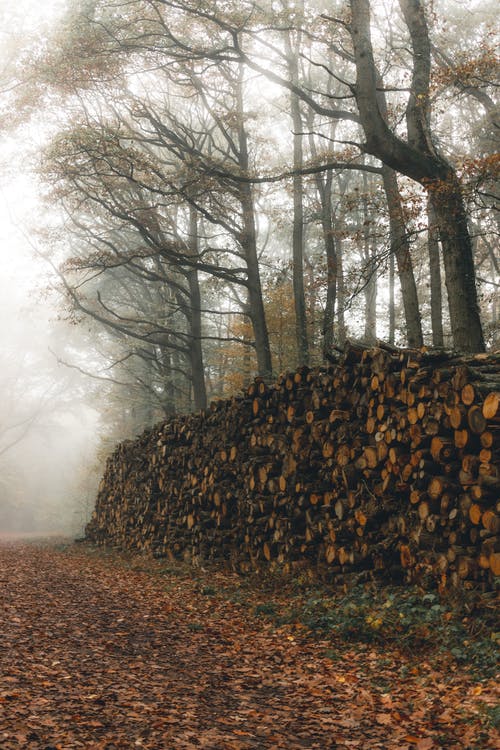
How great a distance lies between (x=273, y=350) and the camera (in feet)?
68.1

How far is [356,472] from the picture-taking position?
269 inches

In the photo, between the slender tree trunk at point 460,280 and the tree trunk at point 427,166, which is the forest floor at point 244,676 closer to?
the slender tree trunk at point 460,280

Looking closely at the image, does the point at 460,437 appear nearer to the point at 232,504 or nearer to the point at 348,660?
the point at 348,660

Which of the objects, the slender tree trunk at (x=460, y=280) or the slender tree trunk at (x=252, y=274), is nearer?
the slender tree trunk at (x=460, y=280)

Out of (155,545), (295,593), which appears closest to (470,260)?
(295,593)

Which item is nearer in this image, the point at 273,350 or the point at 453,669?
the point at 453,669

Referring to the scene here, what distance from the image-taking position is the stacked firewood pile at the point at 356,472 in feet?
17.3

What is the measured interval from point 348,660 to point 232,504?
493cm

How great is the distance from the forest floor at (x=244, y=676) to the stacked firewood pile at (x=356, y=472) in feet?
1.85

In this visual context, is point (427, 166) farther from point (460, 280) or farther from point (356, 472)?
point (356, 472)

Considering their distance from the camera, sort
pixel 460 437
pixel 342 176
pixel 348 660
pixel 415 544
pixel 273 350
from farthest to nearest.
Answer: pixel 342 176 → pixel 273 350 → pixel 415 544 → pixel 460 437 → pixel 348 660

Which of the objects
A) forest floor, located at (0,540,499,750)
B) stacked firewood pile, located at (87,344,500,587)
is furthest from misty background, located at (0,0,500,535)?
forest floor, located at (0,540,499,750)

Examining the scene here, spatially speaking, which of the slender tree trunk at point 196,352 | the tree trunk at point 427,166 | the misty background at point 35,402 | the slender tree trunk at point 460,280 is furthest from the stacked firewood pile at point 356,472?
the misty background at point 35,402

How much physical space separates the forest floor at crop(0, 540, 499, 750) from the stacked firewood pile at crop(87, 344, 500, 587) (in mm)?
562
